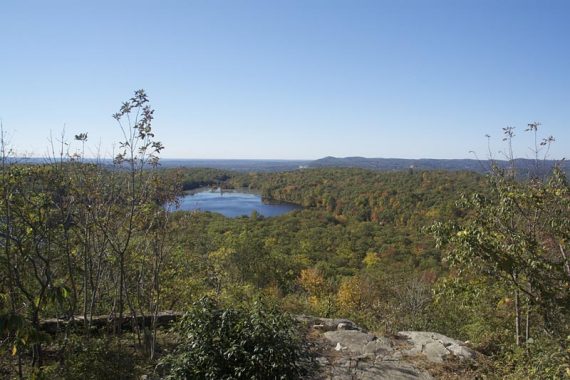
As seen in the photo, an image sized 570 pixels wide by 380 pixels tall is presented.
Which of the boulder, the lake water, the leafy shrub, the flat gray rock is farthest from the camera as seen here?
the lake water

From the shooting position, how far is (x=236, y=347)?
3223mm

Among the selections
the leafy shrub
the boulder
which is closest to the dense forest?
the leafy shrub

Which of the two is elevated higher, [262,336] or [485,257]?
[485,257]

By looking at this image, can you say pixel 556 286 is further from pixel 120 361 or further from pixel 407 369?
pixel 120 361

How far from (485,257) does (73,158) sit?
16.5ft

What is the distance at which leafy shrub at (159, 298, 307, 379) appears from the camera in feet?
10.4

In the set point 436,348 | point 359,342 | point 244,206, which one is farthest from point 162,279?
point 244,206

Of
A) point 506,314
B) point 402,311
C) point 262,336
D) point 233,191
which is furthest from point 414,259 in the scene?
point 233,191

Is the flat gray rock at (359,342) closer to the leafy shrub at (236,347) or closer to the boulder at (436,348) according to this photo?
the boulder at (436,348)

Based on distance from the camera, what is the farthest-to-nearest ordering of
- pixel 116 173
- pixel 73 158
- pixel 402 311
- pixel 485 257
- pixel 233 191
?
pixel 233 191 → pixel 402 311 → pixel 116 173 → pixel 73 158 → pixel 485 257

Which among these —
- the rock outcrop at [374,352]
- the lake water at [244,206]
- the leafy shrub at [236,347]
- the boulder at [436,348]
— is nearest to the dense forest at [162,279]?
the leafy shrub at [236,347]

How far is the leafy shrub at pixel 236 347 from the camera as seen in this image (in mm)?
3178

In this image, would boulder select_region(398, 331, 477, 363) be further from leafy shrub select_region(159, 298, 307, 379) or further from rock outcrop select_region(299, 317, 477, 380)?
leafy shrub select_region(159, 298, 307, 379)

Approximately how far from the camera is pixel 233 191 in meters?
97.5
